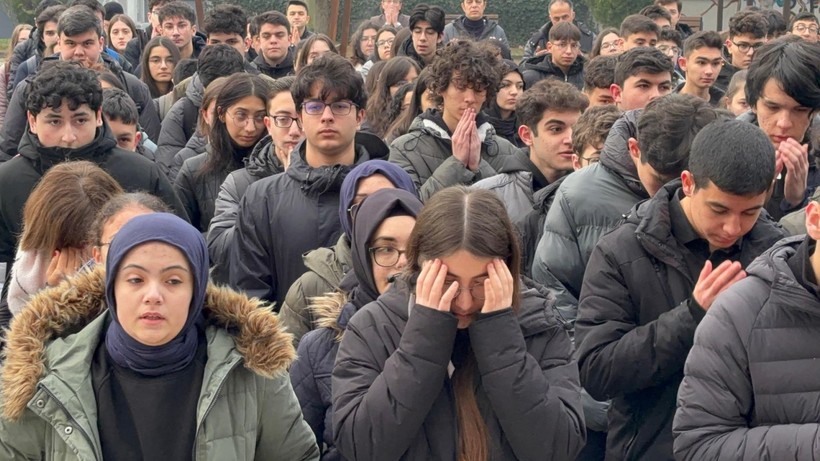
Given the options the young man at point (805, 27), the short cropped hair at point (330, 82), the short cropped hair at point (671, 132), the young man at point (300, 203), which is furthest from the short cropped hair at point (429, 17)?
the short cropped hair at point (671, 132)

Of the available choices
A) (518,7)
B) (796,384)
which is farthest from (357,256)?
(518,7)

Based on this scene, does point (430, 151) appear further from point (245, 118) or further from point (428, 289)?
point (428, 289)

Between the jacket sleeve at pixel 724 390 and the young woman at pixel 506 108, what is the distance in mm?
5515

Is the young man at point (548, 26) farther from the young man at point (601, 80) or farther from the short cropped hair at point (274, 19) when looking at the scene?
the young man at point (601, 80)

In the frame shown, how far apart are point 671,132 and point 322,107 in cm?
193

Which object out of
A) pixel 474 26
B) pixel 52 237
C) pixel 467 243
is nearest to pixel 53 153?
pixel 52 237

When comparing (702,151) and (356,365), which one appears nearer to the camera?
(356,365)

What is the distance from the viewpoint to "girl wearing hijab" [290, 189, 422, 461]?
13.7ft

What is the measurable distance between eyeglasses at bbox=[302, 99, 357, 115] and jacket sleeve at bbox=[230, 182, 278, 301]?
476 mm

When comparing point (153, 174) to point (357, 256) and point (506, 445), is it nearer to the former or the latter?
point (357, 256)

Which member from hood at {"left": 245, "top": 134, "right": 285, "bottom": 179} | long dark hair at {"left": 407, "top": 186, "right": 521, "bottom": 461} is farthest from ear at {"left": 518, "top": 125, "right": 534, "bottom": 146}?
long dark hair at {"left": 407, "top": 186, "right": 521, "bottom": 461}

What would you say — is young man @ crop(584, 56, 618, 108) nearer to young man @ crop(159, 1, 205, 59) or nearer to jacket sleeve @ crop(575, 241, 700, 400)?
jacket sleeve @ crop(575, 241, 700, 400)

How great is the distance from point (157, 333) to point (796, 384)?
175 centimetres

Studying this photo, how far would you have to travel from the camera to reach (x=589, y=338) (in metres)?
4.45
